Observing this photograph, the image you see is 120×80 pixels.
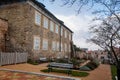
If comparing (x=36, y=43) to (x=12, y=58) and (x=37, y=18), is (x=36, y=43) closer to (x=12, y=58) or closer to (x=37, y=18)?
(x=37, y=18)

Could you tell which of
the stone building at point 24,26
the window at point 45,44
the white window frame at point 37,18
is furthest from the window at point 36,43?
the white window frame at point 37,18

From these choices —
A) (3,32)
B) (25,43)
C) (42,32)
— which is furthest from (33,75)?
(42,32)

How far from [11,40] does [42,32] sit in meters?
4.32

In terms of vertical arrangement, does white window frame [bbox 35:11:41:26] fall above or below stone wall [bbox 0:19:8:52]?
above

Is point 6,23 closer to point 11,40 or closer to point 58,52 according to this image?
point 11,40

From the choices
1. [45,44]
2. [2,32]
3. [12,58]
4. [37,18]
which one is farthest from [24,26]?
[45,44]

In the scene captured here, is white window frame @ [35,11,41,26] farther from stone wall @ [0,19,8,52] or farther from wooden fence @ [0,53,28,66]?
wooden fence @ [0,53,28,66]

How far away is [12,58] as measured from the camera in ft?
50.1

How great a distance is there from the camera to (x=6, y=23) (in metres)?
18.7

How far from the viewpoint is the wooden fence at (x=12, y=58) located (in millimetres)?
14189

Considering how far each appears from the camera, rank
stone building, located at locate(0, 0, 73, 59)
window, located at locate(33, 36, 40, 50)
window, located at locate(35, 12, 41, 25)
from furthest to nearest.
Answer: window, located at locate(35, 12, 41, 25) < window, located at locate(33, 36, 40, 50) < stone building, located at locate(0, 0, 73, 59)

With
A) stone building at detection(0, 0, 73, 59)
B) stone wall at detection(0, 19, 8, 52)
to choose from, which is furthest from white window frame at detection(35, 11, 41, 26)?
stone wall at detection(0, 19, 8, 52)

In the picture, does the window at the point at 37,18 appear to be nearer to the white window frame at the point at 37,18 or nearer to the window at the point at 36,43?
the white window frame at the point at 37,18

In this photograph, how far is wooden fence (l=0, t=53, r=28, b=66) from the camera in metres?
14.2
